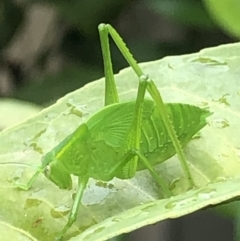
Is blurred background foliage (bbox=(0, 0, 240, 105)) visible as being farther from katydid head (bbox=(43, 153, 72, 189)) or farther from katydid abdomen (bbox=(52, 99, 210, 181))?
katydid head (bbox=(43, 153, 72, 189))

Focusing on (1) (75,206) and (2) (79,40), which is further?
(2) (79,40)

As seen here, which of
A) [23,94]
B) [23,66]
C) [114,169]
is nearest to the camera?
[114,169]

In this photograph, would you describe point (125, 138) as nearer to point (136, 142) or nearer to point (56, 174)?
point (136, 142)

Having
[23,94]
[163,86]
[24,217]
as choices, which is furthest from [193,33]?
[24,217]

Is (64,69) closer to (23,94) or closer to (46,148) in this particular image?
(23,94)

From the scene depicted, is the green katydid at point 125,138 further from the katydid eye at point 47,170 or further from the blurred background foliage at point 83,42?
the blurred background foliage at point 83,42

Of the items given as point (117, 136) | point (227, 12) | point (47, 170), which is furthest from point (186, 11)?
point (47, 170)

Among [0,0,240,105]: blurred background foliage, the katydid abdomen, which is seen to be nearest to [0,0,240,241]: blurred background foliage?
[0,0,240,105]: blurred background foliage
